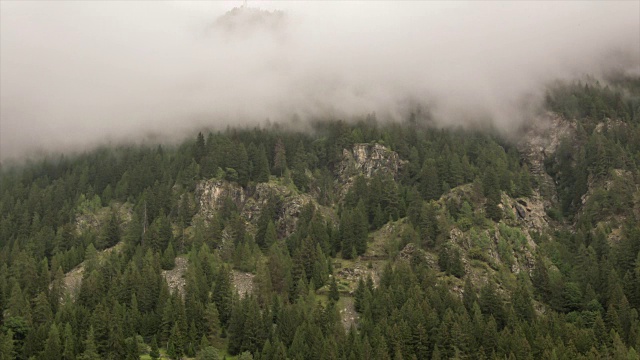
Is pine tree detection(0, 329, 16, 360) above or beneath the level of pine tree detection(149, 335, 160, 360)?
above

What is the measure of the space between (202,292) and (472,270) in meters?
83.1

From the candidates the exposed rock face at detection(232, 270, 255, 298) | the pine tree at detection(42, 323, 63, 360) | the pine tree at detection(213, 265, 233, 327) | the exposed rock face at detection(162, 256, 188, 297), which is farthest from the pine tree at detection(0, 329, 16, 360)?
the exposed rock face at detection(232, 270, 255, 298)

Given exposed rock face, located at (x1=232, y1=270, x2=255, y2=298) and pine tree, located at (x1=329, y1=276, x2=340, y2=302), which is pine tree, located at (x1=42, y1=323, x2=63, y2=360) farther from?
pine tree, located at (x1=329, y1=276, x2=340, y2=302)

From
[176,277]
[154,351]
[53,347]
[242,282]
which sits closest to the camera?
[53,347]

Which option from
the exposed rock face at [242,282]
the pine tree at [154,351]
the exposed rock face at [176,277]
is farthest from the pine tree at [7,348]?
the exposed rock face at [242,282]

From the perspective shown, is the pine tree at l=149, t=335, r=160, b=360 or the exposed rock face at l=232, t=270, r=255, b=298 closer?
the pine tree at l=149, t=335, r=160, b=360

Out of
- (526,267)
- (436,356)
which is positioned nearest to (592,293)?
(526,267)

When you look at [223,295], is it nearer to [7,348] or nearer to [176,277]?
[176,277]

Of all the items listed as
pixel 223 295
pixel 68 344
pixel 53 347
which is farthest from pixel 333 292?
pixel 53 347

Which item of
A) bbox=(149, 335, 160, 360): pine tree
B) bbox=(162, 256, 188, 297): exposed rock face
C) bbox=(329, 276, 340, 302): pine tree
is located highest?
bbox=(162, 256, 188, 297): exposed rock face

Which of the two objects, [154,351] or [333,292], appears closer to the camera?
[154,351]

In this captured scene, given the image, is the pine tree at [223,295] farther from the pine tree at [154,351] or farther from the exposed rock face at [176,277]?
the pine tree at [154,351]

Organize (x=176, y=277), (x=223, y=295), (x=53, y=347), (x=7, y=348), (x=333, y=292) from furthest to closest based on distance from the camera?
(x=176, y=277) → (x=333, y=292) → (x=223, y=295) → (x=7, y=348) → (x=53, y=347)

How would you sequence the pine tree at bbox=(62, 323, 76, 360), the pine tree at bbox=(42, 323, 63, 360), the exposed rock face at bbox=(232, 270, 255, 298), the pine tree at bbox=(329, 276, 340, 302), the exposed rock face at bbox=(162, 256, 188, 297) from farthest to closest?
the exposed rock face at bbox=(232, 270, 255, 298), the exposed rock face at bbox=(162, 256, 188, 297), the pine tree at bbox=(329, 276, 340, 302), the pine tree at bbox=(62, 323, 76, 360), the pine tree at bbox=(42, 323, 63, 360)
